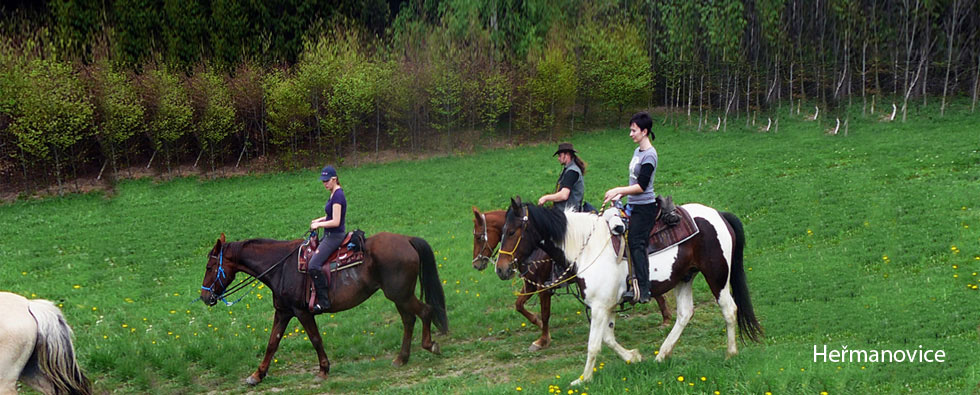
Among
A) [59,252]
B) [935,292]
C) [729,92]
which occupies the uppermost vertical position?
[729,92]

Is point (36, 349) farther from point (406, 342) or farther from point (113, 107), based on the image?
point (113, 107)

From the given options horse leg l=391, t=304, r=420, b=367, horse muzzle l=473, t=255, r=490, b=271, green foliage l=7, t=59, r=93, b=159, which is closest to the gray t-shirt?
horse muzzle l=473, t=255, r=490, b=271

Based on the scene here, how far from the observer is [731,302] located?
9.11m

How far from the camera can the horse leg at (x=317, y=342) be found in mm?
10219

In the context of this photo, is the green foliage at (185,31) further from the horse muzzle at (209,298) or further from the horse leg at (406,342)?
the horse leg at (406,342)

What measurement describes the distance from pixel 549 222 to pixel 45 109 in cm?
3246

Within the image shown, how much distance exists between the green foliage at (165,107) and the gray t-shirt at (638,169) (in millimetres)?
33110

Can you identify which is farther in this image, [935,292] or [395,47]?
[395,47]

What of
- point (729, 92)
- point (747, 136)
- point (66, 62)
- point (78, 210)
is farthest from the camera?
point (729, 92)

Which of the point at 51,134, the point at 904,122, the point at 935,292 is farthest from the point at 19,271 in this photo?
the point at 904,122

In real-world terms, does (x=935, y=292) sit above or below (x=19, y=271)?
above

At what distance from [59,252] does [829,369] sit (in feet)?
72.9

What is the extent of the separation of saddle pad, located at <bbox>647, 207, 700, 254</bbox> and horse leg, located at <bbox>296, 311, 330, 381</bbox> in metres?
5.12

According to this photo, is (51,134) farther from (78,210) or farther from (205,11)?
(205,11)
